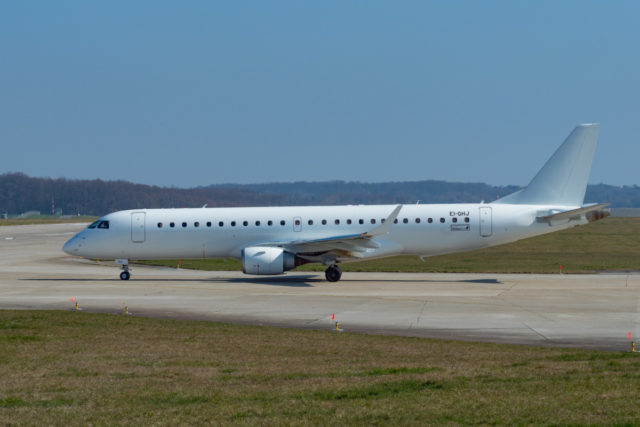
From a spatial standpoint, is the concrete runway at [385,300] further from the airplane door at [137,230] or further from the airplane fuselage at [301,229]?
the airplane door at [137,230]

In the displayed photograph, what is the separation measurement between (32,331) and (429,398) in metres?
11.6

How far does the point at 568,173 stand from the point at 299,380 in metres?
24.9

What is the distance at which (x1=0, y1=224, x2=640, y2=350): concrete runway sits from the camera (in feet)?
63.6

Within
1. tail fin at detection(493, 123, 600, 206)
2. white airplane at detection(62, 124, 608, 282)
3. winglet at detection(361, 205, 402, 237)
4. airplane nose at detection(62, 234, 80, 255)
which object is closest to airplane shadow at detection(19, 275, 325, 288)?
white airplane at detection(62, 124, 608, 282)

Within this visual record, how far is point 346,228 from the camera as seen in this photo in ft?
112

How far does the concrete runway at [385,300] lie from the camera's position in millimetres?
19391

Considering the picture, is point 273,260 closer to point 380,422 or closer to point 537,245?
point 380,422

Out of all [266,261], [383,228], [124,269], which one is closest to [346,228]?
[383,228]

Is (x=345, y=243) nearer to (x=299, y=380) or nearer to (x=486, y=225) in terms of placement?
(x=486, y=225)

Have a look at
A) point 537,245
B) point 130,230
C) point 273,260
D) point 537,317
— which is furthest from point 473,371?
point 537,245

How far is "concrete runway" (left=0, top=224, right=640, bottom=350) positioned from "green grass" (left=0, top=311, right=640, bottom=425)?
2719 mm

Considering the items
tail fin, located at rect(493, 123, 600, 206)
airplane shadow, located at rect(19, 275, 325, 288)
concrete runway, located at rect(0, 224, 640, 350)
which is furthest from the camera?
airplane shadow, located at rect(19, 275, 325, 288)

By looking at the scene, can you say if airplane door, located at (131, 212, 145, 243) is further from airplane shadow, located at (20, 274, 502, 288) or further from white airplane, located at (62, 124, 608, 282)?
airplane shadow, located at (20, 274, 502, 288)

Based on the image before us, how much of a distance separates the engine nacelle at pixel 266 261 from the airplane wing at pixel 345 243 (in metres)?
0.64
